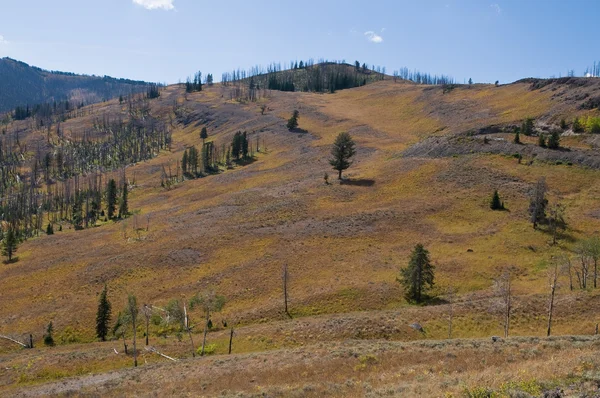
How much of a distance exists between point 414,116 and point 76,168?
16212cm

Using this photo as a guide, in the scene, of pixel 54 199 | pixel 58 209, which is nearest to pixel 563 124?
pixel 58 209

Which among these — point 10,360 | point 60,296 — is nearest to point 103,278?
point 60,296

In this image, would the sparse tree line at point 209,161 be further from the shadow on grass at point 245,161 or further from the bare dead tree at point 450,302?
the bare dead tree at point 450,302

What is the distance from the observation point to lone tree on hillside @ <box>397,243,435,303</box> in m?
50.0

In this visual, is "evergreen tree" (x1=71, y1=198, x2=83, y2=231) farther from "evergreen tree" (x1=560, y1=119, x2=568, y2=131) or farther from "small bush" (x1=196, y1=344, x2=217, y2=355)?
Answer: "evergreen tree" (x1=560, y1=119, x2=568, y2=131)

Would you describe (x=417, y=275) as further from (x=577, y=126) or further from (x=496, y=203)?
(x=577, y=126)

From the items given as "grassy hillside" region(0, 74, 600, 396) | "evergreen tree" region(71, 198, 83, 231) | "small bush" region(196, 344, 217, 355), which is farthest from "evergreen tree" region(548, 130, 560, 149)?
"evergreen tree" region(71, 198, 83, 231)

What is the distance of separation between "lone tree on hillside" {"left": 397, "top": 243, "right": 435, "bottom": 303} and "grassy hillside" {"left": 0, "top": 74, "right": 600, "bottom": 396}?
176cm

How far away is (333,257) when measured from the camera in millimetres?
64875

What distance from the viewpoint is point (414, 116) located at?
568ft

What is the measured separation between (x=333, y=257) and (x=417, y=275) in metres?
17.3

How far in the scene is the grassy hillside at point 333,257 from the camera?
40781 millimetres

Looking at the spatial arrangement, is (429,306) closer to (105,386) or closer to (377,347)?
(377,347)

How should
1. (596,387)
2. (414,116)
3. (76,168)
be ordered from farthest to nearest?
1. (76,168)
2. (414,116)
3. (596,387)
